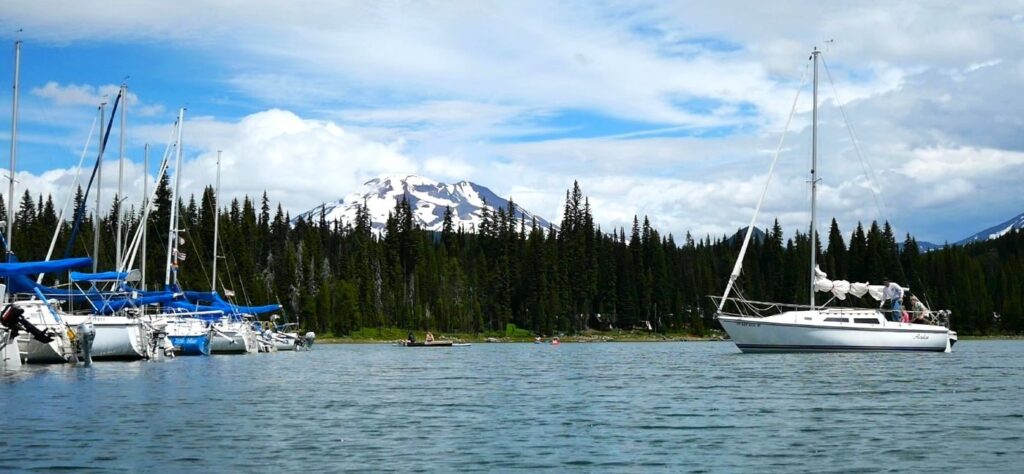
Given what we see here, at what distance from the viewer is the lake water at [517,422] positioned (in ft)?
77.9

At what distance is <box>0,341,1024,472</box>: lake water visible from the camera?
2373 cm

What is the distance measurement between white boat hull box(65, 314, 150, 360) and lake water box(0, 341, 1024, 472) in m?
8.62

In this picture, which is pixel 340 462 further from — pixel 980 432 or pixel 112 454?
pixel 980 432

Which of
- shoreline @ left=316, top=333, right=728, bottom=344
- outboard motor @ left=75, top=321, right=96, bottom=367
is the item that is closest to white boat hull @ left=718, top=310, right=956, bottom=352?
outboard motor @ left=75, top=321, right=96, bottom=367

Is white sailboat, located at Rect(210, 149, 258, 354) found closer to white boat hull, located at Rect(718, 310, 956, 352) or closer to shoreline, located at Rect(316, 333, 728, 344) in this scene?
white boat hull, located at Rect(718, 310, 956, 352)

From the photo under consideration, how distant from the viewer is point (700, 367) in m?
63.3

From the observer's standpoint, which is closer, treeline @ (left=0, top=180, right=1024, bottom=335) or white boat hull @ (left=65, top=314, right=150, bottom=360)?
white boat hull @ (left=65, top=314, right=150, bottom=360)

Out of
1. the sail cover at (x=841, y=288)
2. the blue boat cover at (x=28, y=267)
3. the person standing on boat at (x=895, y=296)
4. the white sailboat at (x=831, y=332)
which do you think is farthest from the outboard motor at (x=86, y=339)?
the person standing on boat at (x=895, y=296)

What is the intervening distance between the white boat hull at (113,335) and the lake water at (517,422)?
28.3 ft

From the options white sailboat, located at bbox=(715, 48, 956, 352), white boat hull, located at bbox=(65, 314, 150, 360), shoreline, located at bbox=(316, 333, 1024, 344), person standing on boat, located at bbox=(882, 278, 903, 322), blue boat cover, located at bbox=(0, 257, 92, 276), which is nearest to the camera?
blue boat cover, located at bbox=(0, 257, 92, 276)

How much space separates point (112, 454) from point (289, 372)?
35788 mm

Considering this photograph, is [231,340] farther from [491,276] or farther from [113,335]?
[491,276]

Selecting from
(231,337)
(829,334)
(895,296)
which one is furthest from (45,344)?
(895,296)

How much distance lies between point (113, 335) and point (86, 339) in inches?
171
